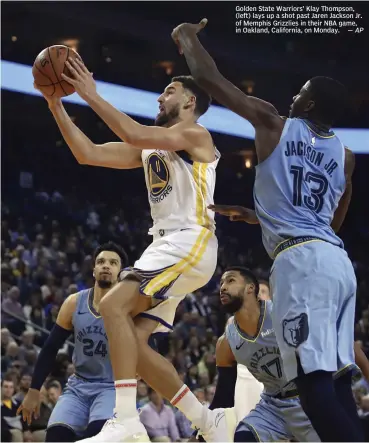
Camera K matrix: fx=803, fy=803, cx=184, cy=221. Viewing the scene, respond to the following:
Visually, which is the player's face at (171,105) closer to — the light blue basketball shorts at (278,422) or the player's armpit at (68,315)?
the player's armpit at (68,315)

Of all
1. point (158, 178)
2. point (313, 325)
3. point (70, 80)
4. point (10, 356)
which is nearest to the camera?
point (313, 325)

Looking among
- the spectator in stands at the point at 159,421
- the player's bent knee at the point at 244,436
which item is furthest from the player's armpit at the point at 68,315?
the spectator in stands at the point at 159,421

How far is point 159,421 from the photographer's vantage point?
9195 millimetres

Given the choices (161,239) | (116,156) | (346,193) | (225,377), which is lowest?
(225,377)

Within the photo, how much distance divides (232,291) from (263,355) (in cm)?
47

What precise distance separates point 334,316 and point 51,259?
11149 mm

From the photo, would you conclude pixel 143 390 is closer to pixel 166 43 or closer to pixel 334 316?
pixel 334 316

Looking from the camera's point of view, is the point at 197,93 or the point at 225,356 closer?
the point at 197,93

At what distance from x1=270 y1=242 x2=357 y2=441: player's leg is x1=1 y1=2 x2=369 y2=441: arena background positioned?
9.56m

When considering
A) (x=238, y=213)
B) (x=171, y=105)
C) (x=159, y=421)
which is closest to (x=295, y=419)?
(x=238, y=213)

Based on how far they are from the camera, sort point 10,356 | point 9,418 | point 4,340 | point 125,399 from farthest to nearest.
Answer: point 4,340
point 10,356
point 9,418
point 125,399

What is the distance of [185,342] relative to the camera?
12984mm

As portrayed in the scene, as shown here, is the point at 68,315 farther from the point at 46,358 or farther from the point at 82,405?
the point at 82,405

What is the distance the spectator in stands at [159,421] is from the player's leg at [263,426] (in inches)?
162
